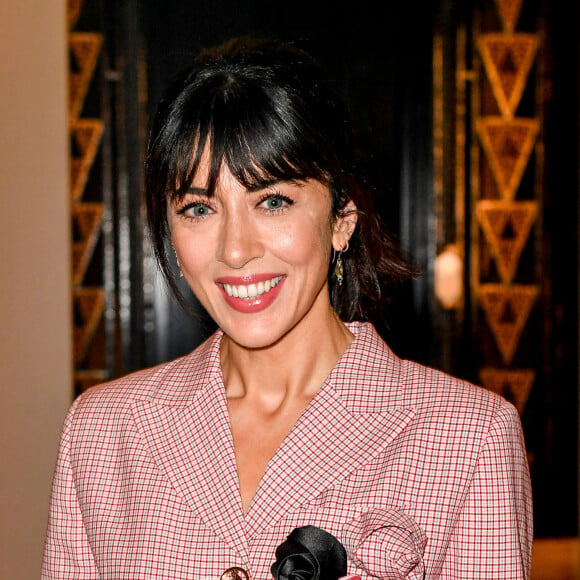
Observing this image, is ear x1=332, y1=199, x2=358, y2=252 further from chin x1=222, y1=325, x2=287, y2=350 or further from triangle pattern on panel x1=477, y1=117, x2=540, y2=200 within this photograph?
triangle pattern on panel x1=477, y1=117, x2=540, y2=200

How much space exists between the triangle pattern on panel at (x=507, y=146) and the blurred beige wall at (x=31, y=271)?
1.79 meters

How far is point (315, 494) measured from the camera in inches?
56.3

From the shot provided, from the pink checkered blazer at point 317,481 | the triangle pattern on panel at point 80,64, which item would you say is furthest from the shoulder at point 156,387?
the triangle pattern on panel at point 80,64

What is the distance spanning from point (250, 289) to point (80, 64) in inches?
93.2

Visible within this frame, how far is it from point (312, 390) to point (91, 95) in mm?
2281

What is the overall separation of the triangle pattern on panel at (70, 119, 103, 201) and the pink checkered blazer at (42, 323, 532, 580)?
200cm

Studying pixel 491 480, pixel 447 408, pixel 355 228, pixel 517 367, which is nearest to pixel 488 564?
pixel 491 480

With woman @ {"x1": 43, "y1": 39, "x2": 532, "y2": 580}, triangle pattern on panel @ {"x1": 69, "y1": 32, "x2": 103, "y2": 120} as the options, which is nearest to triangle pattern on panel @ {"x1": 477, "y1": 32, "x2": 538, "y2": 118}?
triangle pattern on panel @ {"x1": 69, "y1": 32, "x2": 103, "y2": 120}

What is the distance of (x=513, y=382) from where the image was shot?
377 cm

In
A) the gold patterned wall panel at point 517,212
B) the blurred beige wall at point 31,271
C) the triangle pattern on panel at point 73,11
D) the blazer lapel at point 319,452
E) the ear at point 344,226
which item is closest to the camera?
the blazer lapel at point 319,452

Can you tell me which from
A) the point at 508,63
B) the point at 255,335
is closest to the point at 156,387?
the point at 255,335

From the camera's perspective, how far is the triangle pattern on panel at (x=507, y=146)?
12.1 ft

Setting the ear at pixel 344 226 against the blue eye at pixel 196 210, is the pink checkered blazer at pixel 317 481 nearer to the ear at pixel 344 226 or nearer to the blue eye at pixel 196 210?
the ear at pixel 344 226

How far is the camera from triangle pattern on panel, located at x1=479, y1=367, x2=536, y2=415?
3.76m
